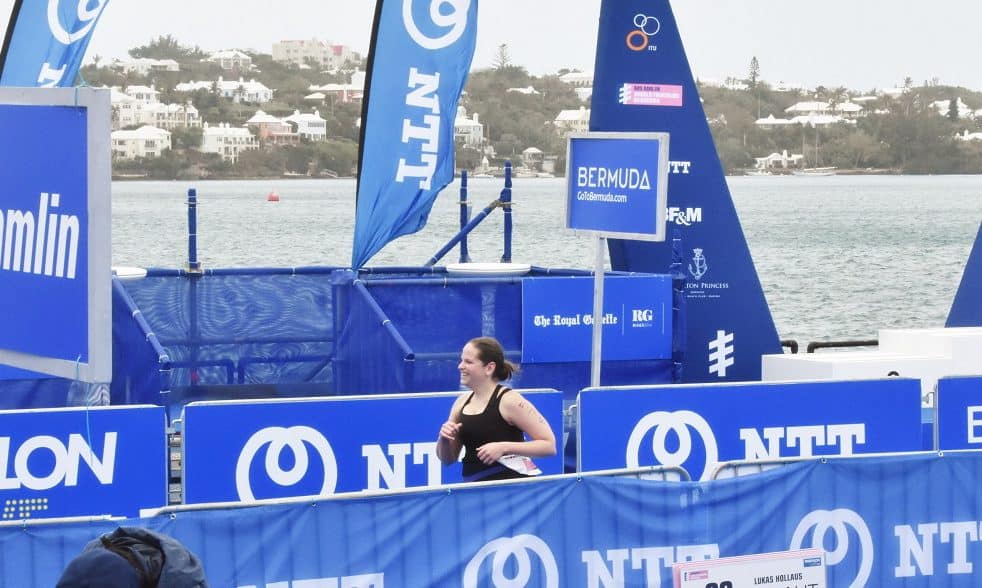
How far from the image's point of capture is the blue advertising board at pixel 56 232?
208 inches

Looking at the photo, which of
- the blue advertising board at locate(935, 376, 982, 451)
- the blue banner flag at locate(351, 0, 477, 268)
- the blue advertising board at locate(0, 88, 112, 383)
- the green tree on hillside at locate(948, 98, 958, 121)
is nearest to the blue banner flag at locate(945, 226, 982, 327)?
the blue banner flag at locate(351, 0, 477, 268)

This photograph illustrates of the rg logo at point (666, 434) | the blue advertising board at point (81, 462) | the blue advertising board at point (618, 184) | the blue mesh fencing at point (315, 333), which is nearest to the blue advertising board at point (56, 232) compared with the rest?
the blue advertising board at point (81, 462)

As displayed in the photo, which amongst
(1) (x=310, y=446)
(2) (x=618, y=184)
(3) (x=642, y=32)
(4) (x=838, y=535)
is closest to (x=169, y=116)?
(3) (x=642, y=32)

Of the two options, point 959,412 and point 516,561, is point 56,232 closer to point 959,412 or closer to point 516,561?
point 516,561

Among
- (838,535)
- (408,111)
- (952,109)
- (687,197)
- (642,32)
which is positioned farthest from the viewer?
(952,109)

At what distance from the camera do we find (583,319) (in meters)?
14.4

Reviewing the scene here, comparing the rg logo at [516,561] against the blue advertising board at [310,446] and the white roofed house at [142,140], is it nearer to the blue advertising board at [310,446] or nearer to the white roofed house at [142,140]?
the blue advertising board at [310,446]

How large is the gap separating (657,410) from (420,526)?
3.30 m

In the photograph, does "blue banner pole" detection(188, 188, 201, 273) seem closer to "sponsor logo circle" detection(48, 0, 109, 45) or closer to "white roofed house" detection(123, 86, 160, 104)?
"sponsor logo circle" detection(48, 0, 109, 45)

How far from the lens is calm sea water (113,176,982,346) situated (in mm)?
66625

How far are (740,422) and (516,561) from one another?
3.36 meters

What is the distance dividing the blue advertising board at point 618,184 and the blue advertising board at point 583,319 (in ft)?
11.1

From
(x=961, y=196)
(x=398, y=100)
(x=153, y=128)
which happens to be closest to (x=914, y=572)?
(x=398, y=100)

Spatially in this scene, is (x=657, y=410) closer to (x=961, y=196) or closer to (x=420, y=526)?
(x=420, y=526)
